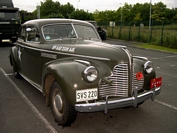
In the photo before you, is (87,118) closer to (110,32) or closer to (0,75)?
(0,75)

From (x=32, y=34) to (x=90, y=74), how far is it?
2.41 metres

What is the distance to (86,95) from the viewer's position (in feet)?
10.3

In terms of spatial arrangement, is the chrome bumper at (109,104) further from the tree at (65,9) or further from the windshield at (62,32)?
the tree at (65,9)

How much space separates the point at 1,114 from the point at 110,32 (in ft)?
61.3

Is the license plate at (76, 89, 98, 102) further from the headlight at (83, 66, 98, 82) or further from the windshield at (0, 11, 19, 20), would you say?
the windshield at (0, 11, 19, 20)

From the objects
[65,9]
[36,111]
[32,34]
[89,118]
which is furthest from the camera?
[65,9]

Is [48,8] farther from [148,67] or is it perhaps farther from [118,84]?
[118,84]

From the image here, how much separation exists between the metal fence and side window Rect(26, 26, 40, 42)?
461 inches

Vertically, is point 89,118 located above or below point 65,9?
below

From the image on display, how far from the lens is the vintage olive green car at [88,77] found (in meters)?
3.16

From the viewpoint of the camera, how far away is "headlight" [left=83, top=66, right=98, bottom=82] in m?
3.16

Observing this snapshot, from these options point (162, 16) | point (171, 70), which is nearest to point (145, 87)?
point (171, 70)

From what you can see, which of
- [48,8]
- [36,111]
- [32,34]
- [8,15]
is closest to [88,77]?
[36,111]

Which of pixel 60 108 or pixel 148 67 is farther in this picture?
pixel 148 67
